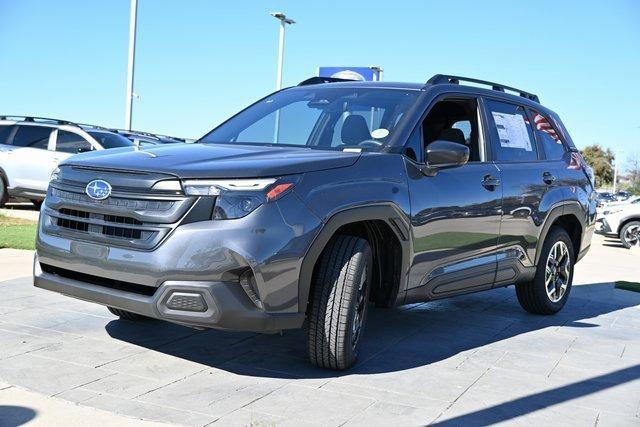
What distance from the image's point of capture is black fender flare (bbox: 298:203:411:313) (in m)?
3.76

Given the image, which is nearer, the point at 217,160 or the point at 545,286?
the point at 217,160


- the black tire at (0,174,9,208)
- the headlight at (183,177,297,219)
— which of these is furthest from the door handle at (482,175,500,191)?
the black tire at (0,174,9,208)

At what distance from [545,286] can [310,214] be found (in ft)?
10.9

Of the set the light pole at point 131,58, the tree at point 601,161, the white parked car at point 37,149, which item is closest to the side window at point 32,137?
the white parked car at point 37,149

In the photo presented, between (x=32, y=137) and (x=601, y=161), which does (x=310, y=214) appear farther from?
(x=601, y=161)

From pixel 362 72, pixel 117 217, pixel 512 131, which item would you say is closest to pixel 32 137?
pixel 362 72

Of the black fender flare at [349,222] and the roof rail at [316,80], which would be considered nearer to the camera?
the black fender flare at [349,222]

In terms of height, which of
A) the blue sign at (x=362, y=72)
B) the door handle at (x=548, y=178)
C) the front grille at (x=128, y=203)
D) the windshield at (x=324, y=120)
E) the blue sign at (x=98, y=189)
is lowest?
the front grille at (x=128, y=203)

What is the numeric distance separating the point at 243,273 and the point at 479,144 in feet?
8.69

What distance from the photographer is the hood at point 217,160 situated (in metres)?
3.65

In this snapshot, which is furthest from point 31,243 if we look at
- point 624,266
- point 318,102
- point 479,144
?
point 624,266

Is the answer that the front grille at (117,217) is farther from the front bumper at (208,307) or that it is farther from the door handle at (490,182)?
the door handle at (490,182)

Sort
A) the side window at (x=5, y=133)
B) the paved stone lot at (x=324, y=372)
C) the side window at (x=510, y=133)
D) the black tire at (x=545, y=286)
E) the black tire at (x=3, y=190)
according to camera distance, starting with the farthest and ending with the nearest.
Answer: the side window at (x=5, y=133) → the black tire at (x=3, y=190) → the black tire at (x=545, y=286) → the side window at (x=510, y=133) → the paved stone lot at (x=324, y=372)

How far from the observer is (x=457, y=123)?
18.0 feet
